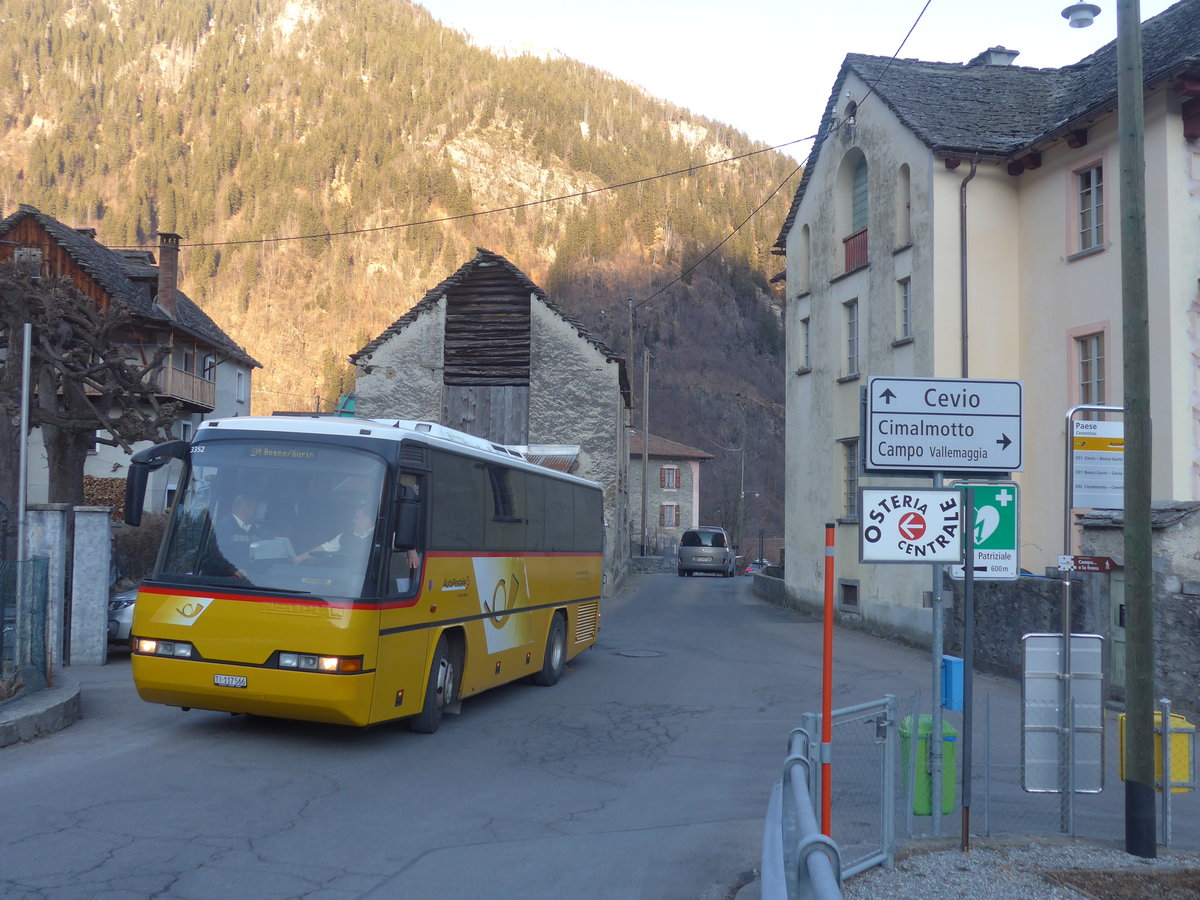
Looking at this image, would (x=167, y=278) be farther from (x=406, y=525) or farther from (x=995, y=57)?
(x=406, y=525)

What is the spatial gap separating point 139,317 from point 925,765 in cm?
3695

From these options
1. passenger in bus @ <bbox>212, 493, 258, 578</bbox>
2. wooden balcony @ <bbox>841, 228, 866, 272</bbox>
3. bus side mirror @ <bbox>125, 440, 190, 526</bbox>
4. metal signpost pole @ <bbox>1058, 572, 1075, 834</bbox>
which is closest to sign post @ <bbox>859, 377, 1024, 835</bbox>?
metal signpost pole @ <bbox>1058, 572, 1075, 834</bbox>

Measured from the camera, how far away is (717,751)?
1053 centimetres

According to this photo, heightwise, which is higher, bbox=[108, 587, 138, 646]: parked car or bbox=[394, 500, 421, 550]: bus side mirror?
bbox=[394, 500, 421, 550]: bus side mirror

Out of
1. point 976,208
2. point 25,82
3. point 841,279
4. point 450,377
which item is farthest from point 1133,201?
point 25,82

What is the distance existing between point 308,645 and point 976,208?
1616cm

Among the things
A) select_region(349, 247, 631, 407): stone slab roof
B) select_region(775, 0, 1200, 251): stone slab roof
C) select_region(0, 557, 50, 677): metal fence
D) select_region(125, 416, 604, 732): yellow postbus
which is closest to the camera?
select_region(125, 416, 604, 732): yellow postbus

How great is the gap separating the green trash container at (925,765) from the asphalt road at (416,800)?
0.30 meters

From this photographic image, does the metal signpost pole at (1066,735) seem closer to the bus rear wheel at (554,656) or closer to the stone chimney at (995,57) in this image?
the bus rear wheel at (554,656)

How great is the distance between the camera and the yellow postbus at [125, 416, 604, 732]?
939cm

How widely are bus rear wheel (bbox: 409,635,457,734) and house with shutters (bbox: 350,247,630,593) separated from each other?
65.7 feet

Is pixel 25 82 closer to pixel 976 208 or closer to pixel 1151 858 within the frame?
pixel 976 208

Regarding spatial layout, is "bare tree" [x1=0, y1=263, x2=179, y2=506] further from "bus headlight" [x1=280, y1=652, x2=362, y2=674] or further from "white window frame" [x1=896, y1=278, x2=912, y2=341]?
"white window frame" [x1=896, y1=278, x2=912, y2=341]

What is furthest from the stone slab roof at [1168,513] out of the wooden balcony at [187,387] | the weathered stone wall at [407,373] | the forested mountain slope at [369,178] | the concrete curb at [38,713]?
the forested mountain slope at [369,178]
